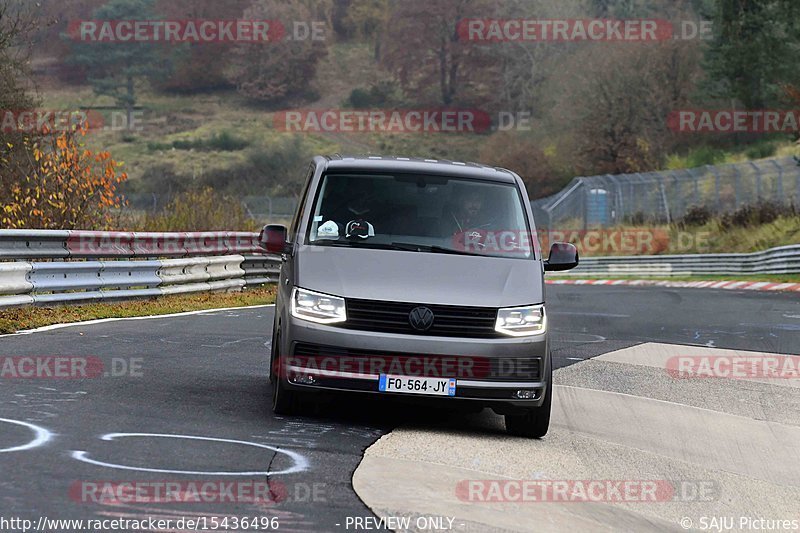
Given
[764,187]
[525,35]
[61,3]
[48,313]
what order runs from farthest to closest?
[61,3] < [525,35] < [764,187] < [48,313]

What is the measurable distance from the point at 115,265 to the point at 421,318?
34.1 feet

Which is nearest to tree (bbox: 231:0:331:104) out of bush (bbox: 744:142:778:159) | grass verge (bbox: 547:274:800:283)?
bush (bbox: 744:142:778:159)

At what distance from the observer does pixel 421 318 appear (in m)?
9.12

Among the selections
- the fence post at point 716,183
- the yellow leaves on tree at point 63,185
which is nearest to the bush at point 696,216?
the fence post at point 716,183

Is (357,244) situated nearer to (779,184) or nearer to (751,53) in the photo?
(779,184)

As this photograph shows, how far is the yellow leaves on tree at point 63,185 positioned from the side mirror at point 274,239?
38.4ft

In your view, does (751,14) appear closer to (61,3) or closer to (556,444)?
(556,444)

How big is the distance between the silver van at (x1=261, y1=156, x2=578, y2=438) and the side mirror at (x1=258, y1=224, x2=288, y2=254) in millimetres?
10

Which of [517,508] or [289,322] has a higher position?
[289,322]

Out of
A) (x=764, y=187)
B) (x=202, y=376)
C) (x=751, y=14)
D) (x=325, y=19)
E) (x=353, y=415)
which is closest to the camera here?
(x=353, y=415)

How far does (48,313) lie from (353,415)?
7.62m

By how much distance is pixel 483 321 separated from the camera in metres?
9.24

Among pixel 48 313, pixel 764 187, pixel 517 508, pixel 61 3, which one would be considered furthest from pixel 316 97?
pixel 517 508

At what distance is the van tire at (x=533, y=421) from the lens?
954 cm
